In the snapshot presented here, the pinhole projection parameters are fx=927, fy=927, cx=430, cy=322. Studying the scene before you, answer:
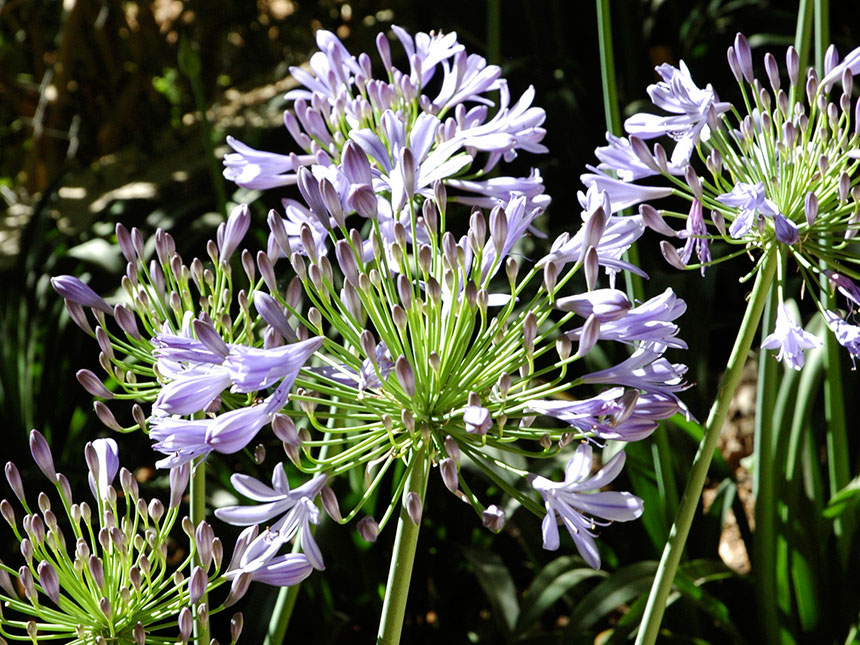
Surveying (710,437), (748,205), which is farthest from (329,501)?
(748,205)

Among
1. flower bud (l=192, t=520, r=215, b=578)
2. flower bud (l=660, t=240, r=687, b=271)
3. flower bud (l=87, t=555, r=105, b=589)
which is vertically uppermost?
flower bud (l=660, t=240, r=687, b=271)

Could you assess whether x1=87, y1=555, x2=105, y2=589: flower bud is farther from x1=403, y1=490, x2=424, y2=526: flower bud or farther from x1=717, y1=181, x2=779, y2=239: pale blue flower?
x1=717, y1=181, x2=779, y2=239: pale blue flower

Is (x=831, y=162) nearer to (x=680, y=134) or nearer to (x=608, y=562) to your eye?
(x=680, y=134)

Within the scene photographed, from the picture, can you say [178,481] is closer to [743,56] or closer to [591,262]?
[591,262]

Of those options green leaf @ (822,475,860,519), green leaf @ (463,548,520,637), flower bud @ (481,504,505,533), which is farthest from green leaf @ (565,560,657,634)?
flower bud @ (481,504,505,533)

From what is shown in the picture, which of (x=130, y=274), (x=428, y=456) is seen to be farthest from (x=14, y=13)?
(x=428, y=456)

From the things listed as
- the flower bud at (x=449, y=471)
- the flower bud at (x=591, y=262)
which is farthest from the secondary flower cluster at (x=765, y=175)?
the flower bud at (x=449, y=471)
